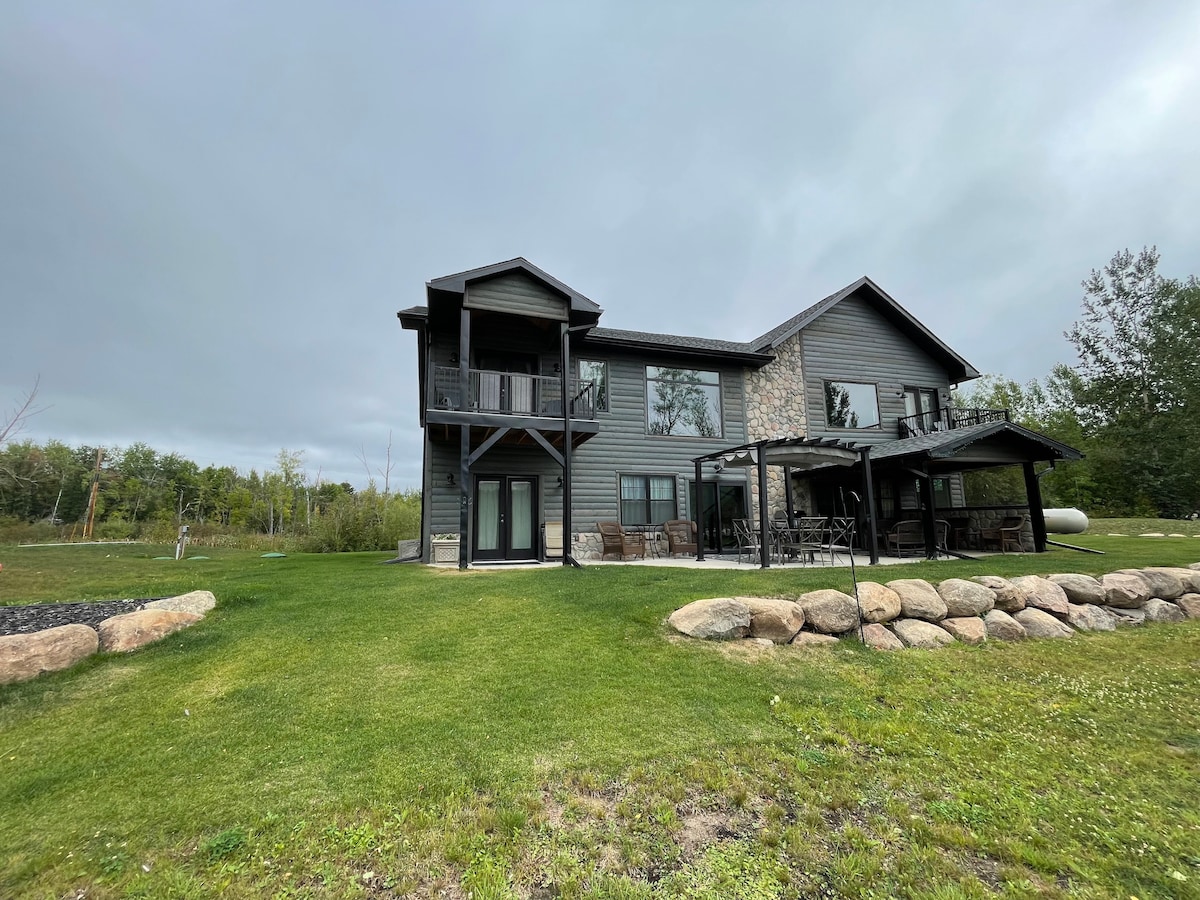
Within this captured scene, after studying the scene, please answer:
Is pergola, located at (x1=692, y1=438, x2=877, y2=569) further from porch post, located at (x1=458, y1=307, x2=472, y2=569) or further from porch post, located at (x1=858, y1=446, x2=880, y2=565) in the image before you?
porch post, located at (x1=458, y1=307, x2=472, y2=569)

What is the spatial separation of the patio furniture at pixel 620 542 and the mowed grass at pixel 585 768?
19.0ft

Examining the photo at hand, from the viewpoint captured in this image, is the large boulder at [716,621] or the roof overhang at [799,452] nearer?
the large boulder at [716,621]

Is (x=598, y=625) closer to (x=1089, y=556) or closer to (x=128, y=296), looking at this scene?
(x=1089, y=556)

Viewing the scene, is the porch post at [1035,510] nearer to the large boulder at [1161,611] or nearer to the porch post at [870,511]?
the porch post at [870,511]

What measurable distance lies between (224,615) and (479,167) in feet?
47.1

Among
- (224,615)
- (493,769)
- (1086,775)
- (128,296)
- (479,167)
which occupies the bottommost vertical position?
(1086,775)

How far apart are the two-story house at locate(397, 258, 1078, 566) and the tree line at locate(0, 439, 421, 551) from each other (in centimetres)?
759

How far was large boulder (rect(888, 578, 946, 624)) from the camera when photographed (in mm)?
5543

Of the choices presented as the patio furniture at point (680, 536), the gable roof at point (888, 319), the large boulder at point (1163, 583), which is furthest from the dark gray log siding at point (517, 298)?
the large boulder at point (1163, 583)

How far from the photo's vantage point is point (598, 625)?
512 cm

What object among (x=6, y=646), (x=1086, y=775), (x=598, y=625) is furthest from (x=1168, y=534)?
(x=6, y=646)

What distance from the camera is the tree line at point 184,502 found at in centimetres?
1806

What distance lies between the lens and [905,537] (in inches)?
A: 453

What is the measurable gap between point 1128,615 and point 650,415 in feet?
29.3
